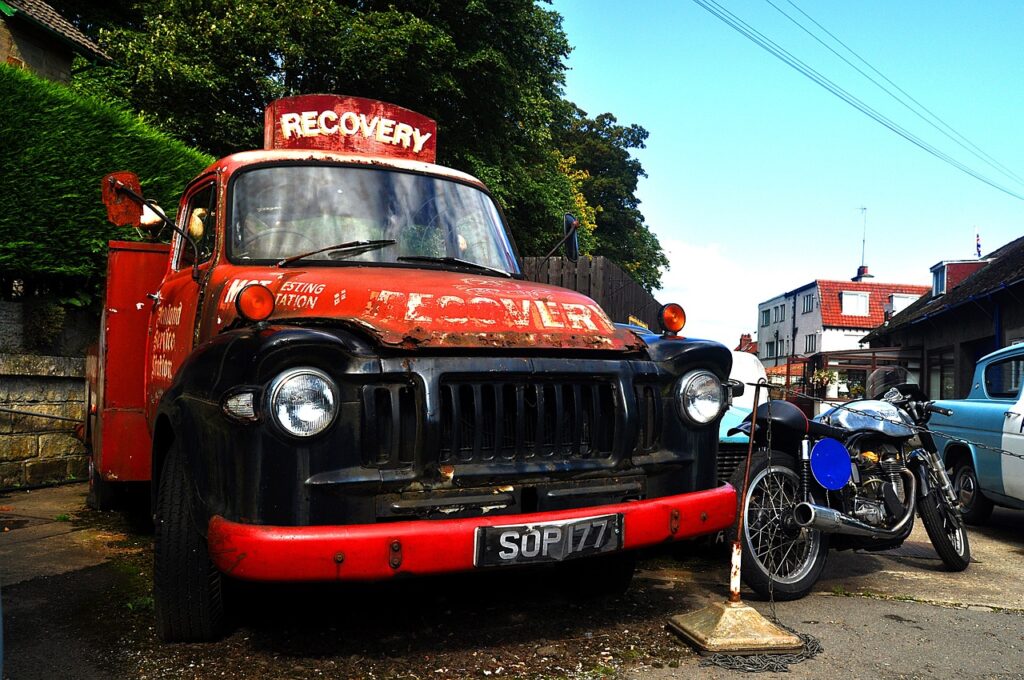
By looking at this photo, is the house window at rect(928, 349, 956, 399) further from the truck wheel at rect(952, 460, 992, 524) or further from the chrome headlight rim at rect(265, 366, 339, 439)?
the chrome headlight rim at rect(265, 366, 339, 439)

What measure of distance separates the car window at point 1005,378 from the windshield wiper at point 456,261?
5189 millimetres

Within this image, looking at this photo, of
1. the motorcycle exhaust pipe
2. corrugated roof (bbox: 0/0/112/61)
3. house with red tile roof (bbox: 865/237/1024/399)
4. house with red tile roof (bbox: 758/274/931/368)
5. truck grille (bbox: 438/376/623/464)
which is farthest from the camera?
house with red tile roof (bbox: 758/274/931/368)

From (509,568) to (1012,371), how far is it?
6293mm

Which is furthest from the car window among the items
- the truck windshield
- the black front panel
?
the black front panel

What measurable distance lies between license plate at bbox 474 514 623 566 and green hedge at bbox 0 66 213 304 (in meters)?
7.08

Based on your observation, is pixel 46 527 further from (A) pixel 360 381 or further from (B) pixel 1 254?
(A) pixel 360 381

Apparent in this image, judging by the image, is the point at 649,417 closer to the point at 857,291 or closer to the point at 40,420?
the point at 40,420

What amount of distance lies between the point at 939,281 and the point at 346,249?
2915 cm

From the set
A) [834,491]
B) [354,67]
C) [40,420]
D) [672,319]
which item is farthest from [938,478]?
[354,67]

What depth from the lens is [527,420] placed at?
3.48 m

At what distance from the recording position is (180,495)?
12.2 ft

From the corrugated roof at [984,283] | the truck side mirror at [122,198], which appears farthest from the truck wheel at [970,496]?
the corrugated roof at [984,283]

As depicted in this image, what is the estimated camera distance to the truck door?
14.7 ft

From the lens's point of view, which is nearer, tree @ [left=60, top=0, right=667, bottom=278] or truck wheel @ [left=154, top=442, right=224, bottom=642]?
truck wheel @ [left=154, top=442, right=224, bottom=642]
